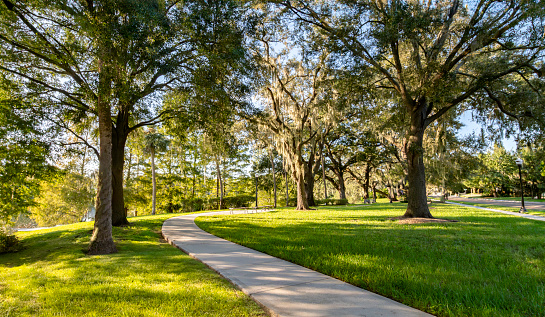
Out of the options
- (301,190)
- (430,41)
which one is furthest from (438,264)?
(301,190)

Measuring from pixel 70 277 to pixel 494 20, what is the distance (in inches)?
573

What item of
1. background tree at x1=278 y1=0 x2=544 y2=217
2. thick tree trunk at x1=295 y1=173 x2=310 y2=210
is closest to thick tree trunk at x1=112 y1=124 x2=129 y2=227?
background tree at x1=278 y1=0 x2=544 y2=217

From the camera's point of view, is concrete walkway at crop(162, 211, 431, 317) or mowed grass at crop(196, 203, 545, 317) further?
mowed grass at crop(196, 203, 545, 317)

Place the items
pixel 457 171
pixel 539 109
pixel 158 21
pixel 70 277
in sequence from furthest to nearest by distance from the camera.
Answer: pixel 457 171 → pixel 539 109 → pixel 158 21 → pixel 70 277

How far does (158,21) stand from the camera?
22.7 ft

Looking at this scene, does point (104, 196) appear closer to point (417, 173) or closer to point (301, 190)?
point (417, 173)

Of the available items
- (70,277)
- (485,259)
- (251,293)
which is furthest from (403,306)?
(70,277)

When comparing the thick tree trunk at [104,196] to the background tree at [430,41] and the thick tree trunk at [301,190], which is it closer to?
the background tree at [430,41]

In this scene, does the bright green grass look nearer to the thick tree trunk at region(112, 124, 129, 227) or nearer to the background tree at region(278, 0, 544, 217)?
the thick tree trunk at region(112, 124, 129, 227)

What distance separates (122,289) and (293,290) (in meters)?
2.45

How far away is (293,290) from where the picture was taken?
140 inches

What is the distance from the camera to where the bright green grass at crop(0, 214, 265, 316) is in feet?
10.2

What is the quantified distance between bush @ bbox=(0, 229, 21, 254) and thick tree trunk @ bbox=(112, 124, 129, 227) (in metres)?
3.12

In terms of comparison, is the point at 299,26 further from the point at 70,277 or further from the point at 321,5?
the point at 70,277
